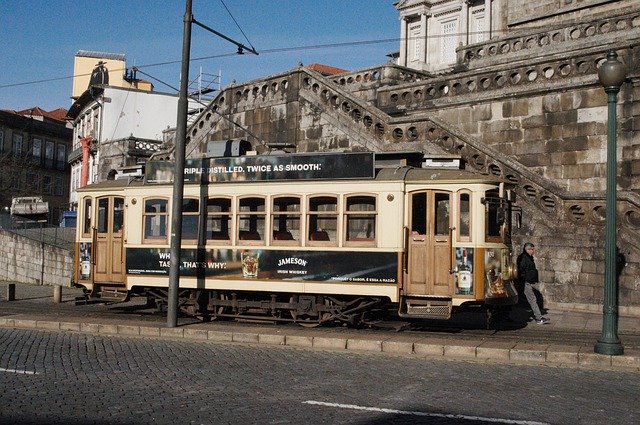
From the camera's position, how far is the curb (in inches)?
450

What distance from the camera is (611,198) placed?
38.8 feet

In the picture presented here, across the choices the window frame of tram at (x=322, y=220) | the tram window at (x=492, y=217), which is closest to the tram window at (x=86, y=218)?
the window frame of tram at (x=322, y=220)

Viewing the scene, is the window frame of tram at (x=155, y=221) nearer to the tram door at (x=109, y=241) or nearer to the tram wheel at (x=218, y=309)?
the tram door at (x=109, y=241)

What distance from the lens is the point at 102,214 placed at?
17.8 meters

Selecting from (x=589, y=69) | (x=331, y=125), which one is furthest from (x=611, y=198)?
(x=331, y=125)

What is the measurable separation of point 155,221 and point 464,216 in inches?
265

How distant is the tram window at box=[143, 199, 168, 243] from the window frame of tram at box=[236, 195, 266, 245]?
184 cm

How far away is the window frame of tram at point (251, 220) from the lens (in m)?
15.5

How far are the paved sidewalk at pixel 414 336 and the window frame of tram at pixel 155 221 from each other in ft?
5.76

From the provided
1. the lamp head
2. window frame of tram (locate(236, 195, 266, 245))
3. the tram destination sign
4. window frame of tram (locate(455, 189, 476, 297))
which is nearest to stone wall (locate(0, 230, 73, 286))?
the tram destination sign

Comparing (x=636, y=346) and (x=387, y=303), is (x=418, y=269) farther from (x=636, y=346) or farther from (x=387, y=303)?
(x=636, y=346)

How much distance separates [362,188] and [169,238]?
Result: 14.7 ft

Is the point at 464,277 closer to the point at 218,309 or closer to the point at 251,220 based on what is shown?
the point at 251,220

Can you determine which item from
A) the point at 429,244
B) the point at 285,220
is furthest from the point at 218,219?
the point at 429,244
